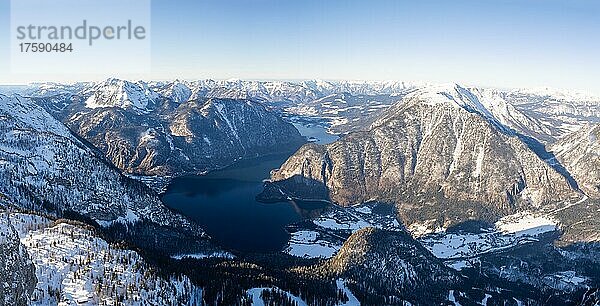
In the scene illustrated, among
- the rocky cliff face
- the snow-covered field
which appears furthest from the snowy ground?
the rocky cliff face

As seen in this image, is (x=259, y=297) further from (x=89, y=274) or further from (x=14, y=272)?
(x=14, y=272)

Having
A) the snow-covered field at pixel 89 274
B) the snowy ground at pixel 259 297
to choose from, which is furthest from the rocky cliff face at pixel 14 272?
the snowy ground at pixel 259 297

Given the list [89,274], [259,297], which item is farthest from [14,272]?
[259,297]

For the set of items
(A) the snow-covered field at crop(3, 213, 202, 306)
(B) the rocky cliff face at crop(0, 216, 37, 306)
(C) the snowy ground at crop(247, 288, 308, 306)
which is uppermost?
(B) the rocky cliff face at crop(0, 216, 37, 306)

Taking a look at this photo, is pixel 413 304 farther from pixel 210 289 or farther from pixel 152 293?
pixel 152 293

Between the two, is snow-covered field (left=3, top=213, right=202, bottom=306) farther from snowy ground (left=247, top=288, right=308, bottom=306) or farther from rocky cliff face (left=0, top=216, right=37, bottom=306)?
snowy ground (left=247, top=288, right=308, bottom=306)

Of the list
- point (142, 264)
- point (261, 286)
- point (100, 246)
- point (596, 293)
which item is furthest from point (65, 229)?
point (596, 293)

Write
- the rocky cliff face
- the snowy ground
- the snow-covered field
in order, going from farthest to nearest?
the snowy ground
the snow-covered field
the rocky cliff face

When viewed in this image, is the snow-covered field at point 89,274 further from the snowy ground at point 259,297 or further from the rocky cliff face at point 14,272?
the snowy ground at point 259,297
